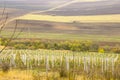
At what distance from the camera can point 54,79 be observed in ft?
37.7

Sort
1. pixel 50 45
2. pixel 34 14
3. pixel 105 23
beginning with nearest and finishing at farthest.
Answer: pixel 50 45 < pixel 105 23 < pixel 34 14

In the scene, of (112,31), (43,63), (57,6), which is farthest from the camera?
(57,6)

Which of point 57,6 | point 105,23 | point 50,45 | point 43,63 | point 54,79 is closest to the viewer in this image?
point 54,79

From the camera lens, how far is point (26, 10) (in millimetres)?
108688

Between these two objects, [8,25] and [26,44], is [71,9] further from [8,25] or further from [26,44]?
[26,44]

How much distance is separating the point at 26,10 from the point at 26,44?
4911cm

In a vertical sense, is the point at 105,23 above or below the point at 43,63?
below

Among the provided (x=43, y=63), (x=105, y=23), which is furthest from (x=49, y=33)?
(x=43, y=63)

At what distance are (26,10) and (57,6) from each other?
52.8 ft

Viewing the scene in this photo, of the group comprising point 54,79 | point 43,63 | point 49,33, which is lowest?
point 49,33

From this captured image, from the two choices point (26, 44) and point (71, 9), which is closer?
point (26, 44)

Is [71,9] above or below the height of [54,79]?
below

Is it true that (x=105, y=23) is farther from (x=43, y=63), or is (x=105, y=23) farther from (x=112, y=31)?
(x=43, y=63)

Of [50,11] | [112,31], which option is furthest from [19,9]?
[112,31]
